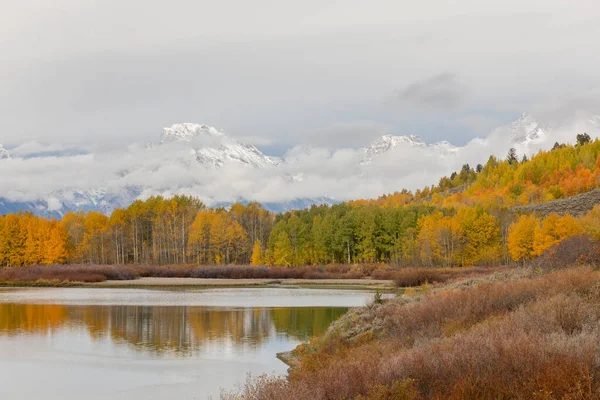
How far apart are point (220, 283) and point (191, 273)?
40.4ft

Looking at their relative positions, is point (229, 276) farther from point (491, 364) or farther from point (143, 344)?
point (491, 364)

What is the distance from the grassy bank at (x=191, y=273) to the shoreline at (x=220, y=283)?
8.6 inches

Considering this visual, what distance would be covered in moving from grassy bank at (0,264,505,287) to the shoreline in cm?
22

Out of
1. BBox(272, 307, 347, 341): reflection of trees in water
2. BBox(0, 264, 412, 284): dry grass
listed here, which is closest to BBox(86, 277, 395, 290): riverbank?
BBox(0, 264, 412, 284): dry grass

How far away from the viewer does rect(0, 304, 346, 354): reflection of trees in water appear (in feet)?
101

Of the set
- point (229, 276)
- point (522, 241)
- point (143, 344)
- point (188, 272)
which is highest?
point (522, 241)

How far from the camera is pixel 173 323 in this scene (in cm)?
3731

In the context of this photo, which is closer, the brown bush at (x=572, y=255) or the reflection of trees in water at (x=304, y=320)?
the brown bush at (x=572, y=255)

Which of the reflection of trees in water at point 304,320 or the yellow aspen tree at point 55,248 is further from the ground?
the yellow aspen tree at point 55,248

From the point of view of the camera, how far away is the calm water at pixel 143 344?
67.5 feet

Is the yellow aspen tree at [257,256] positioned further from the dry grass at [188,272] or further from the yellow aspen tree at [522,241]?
Result: the yellow aspen tree at [522,241]

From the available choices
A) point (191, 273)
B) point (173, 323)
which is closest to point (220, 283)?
point (191, 273)

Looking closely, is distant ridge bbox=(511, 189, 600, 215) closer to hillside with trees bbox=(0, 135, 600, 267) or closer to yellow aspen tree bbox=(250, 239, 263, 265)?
hillside with trees bbox=(0, 135, 600, 267)

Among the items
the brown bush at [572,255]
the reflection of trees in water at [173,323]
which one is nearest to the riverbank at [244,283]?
the reflection of trees in water at [173,323]
